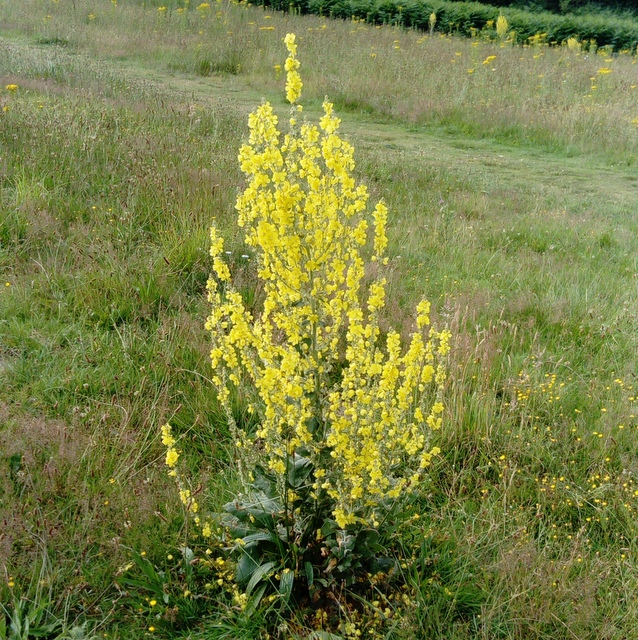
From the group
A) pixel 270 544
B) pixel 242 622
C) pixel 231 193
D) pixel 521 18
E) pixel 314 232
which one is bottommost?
pixel 242 622

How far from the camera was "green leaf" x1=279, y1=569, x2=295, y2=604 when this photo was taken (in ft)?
7.55

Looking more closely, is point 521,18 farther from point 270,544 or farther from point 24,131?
point 270,544

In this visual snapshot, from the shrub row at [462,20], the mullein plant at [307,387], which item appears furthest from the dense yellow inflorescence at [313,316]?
the shrub row at [462,20]

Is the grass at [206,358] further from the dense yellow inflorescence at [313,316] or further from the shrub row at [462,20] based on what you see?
the shrub row at [462,20]

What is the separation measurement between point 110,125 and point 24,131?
95cm

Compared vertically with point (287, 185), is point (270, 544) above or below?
below

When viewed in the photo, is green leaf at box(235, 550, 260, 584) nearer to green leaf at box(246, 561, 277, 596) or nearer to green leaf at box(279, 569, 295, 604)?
green leaf at box(246, 561, 277, 596)

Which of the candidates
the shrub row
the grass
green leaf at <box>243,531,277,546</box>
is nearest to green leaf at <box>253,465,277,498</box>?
green leaf at <box>243,531,277,546</box>

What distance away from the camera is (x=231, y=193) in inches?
218

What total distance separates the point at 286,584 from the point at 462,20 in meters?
21.4

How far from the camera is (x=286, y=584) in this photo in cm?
231

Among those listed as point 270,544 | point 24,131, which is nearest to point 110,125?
point 24,131

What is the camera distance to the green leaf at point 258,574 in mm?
2340

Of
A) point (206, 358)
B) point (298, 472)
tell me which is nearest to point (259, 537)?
point (298, 472)
